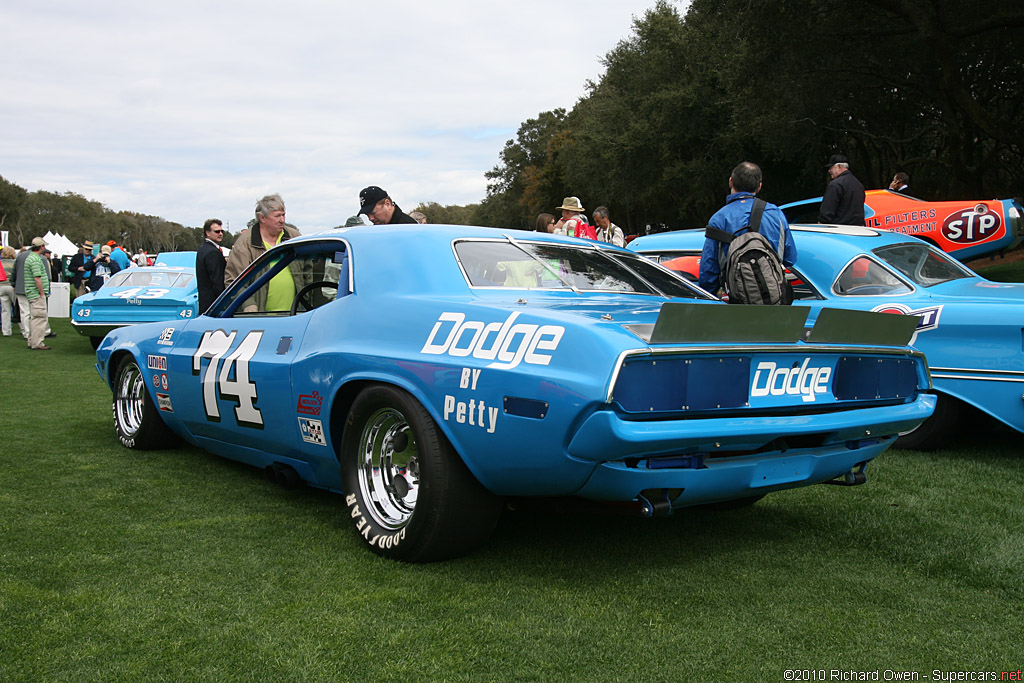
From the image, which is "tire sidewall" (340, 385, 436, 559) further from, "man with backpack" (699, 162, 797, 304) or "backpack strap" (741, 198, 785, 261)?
"backpack strap" (741, 198, 785, 261)

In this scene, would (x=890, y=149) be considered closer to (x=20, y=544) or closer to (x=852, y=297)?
(x=852, y=297)

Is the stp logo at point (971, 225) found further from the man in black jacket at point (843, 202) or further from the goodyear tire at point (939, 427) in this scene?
the goodyear tire at point (939, 427)

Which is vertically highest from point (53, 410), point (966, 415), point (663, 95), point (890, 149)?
point (663, 95)

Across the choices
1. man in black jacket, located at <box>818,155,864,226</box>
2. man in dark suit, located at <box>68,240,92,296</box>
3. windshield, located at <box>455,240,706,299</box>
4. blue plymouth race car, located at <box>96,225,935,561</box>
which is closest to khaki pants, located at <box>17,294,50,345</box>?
man in dark suit, located at <box>68,240,92,296</box>

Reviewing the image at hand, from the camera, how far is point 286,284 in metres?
4.70

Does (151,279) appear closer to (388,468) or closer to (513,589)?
(388,468)

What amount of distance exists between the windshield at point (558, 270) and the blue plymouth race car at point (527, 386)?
13mm

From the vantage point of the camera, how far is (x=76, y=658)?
249 cm

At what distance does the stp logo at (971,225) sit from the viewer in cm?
1139

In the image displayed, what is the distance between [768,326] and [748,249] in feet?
7.22

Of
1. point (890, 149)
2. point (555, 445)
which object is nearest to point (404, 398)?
point (555, 445)

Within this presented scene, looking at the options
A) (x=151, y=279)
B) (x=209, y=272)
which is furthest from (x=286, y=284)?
(x=151, y=279)

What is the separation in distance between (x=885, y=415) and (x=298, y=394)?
7.74 feet

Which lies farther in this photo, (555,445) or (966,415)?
(966,415)
